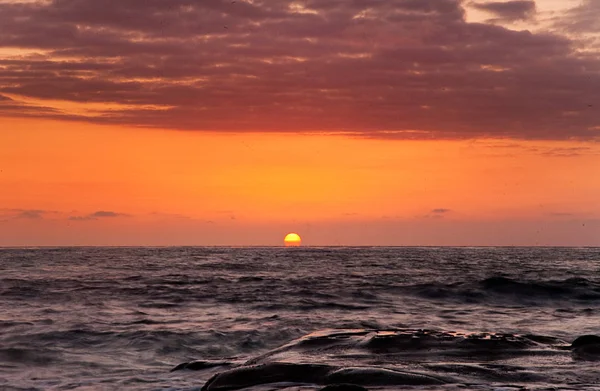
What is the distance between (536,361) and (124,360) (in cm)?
792

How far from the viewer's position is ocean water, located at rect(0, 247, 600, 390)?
1136cm

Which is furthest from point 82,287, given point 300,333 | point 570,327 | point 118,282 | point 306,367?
point 306,367

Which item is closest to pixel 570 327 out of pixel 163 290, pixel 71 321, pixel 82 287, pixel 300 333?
pixel 300 333

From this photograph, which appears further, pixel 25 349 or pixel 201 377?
pixel 25 349

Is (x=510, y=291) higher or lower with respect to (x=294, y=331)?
lower

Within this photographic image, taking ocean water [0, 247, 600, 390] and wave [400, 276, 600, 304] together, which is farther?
wave [400, 276, 600, 304]

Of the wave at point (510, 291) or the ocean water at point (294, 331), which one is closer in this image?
the ocean water at point (294, 331)

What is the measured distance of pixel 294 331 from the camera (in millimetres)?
19219

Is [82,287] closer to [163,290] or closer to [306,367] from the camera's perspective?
[163,290]

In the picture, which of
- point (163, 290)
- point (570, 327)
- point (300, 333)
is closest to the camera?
point (300, 333)

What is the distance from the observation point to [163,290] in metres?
32.7

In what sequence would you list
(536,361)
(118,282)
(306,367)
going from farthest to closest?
(118,282)
(536,361)
(306,367)

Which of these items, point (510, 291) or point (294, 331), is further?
point (510, 291)

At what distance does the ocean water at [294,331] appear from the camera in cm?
1136
